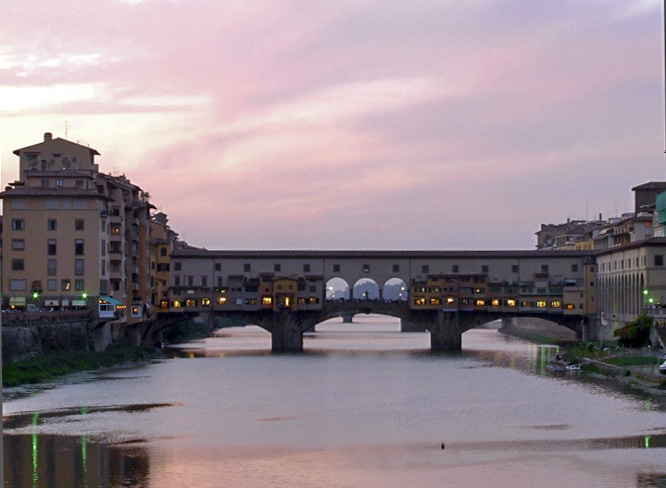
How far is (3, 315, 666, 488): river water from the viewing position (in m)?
29.8

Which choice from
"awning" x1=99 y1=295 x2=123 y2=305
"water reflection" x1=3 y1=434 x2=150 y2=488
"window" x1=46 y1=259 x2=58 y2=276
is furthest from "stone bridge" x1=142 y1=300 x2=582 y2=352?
"water reflection" x1=3 y1=434 x2=150 y2=488

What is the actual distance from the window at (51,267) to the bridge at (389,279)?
Result: 74.4ft

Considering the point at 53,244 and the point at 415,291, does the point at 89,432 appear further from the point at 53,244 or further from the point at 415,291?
the point at 415,291

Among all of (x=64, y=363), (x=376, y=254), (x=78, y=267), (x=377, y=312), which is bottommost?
(x=64, y=363)

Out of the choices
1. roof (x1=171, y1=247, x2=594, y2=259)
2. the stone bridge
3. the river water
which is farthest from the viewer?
roof (x1=171, y1=247, x2=594, y2=259)

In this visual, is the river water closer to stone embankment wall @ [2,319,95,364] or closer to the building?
stone embankment wall @ [2,319,95,364]

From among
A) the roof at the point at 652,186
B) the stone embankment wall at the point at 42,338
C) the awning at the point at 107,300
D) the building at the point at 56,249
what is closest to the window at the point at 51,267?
the building at the point at 56,249

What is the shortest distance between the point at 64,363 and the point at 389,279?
43.2 meters

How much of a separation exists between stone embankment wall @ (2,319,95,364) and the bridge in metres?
25.7

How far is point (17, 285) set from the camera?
7438cm

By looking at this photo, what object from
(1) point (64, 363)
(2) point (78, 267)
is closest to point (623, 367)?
(1) point (64, 363)

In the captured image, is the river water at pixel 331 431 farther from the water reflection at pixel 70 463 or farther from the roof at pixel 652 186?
the roof at pixel 652 186

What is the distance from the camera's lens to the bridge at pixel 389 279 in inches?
3893

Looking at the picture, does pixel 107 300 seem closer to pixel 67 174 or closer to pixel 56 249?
pixel 56 249
